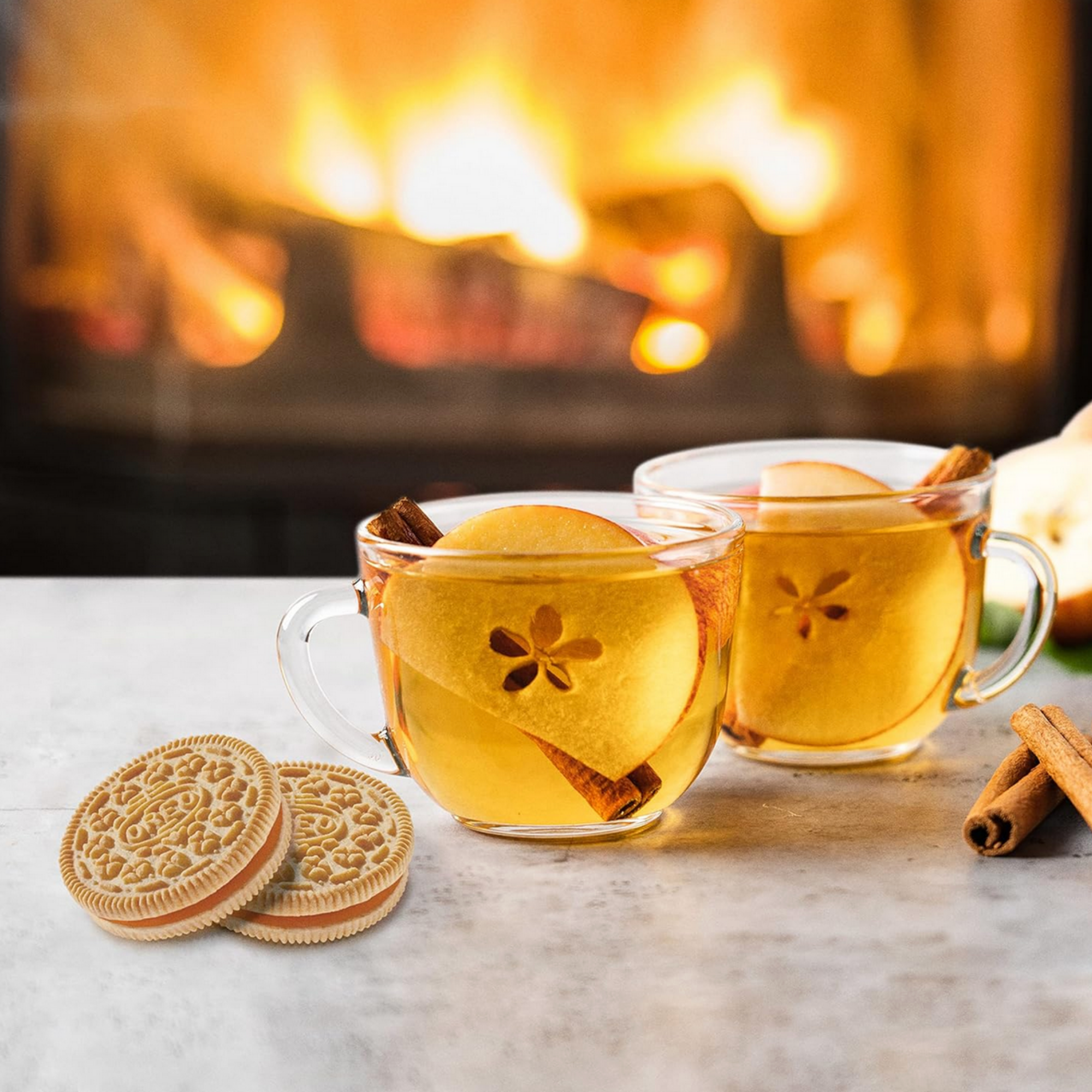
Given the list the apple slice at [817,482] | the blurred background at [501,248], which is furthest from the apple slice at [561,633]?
the blurred background at [501,248]

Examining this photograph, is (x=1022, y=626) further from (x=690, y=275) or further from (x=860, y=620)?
(x=690, y=275)

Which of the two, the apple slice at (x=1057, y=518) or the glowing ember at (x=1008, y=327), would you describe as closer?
the apple slice at (x=1057, y=518)

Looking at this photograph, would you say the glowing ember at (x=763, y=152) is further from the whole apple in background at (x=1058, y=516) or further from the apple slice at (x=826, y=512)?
the apple slice at (x=826, y=512)

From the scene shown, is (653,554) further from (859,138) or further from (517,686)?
(859,138)

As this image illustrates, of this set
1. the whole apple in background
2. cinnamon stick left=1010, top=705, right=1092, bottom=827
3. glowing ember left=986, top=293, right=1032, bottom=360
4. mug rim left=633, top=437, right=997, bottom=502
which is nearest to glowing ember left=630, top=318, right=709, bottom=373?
glowing ember left=986, top=293, right=1032, bottom=360

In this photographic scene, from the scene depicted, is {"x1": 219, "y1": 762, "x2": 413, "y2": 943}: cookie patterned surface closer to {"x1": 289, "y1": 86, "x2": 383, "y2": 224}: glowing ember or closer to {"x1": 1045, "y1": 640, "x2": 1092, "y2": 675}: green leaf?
{"x1": 1045, "y1": 640, "x2": 1092, "y2": 675}: green leaf
